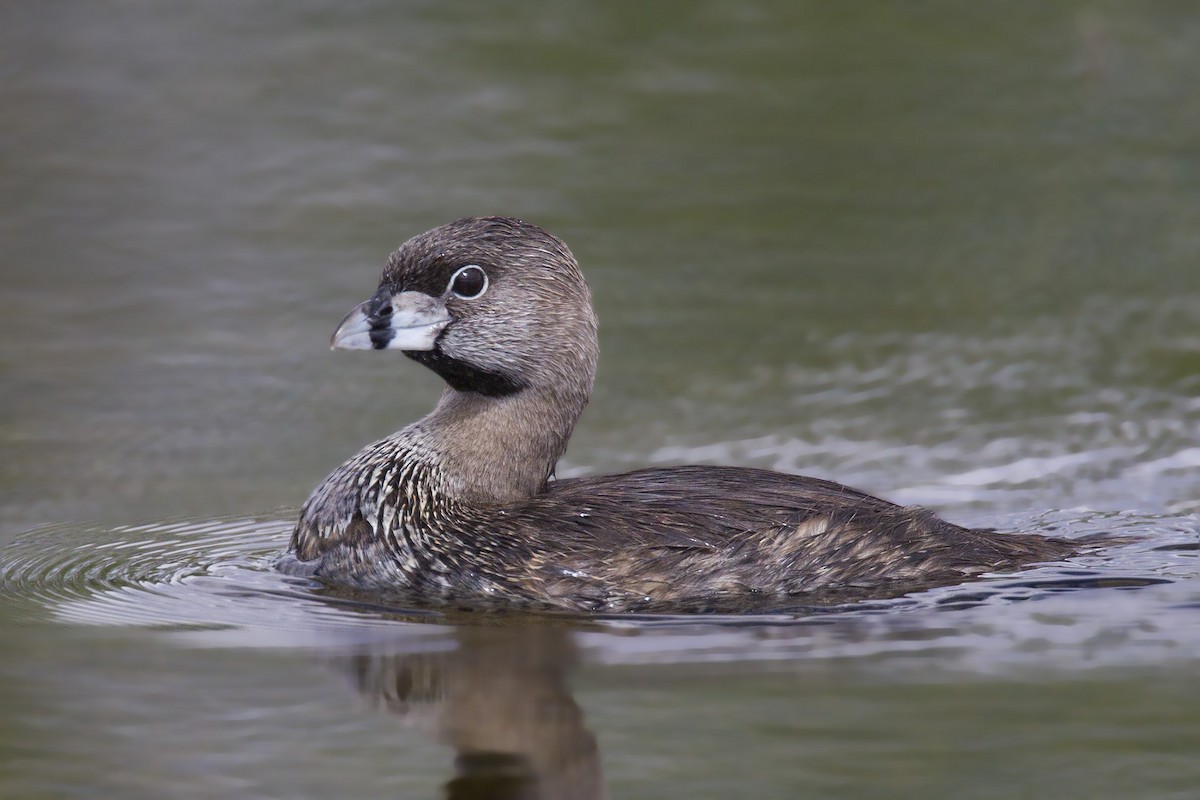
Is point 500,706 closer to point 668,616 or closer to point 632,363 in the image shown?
point 668,616

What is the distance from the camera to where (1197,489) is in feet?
28.2

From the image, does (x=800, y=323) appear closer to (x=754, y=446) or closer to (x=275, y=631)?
(x=754, y=446)

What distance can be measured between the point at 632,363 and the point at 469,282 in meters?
2.82

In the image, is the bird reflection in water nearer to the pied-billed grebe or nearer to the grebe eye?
the pied-billed grebe

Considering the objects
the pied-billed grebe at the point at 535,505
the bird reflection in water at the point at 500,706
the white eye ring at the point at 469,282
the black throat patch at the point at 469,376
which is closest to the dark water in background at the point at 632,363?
the bird reflection in water at the point at 500,706

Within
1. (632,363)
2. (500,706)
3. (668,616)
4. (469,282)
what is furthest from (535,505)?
(632,363)

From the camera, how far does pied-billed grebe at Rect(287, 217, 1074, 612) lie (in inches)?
271

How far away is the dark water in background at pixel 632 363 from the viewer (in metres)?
5.21

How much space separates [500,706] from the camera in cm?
555

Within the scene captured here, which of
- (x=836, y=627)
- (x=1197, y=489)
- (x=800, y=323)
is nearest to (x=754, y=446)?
(x=800, y=323)

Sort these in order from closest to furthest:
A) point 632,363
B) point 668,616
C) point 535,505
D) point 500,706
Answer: point 500,706 → point 668,616 → point 535,505 → point 632,363

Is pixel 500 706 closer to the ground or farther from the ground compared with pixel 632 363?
closer to the ground

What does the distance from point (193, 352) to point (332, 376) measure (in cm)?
73

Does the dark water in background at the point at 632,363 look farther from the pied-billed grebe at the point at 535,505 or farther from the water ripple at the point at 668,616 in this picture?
the pied-billed grebe at the point at 535,505
